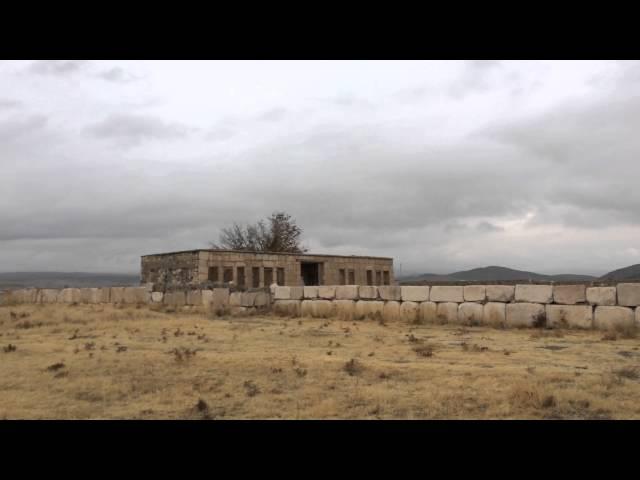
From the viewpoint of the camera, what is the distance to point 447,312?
53.1ft

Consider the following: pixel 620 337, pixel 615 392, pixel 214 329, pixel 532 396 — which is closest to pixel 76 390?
pixel 532 396

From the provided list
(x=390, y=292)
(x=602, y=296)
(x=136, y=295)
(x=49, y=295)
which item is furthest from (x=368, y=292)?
(x=49, y=295)

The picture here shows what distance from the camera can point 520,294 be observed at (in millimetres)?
14773

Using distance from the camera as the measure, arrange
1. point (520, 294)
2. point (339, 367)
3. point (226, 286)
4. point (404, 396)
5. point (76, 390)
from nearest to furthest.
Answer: point (404, 396) < point (76, 390) < point (339, 367) < point (520, 294) < point (226, 286)

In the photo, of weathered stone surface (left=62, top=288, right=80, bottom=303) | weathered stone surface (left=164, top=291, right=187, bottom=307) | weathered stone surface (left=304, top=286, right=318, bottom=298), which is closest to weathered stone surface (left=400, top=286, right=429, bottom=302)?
weathered stone surface (left=304, top=286, right=318, bottom=298)

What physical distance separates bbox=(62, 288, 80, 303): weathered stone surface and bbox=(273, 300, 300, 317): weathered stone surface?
1155 cm

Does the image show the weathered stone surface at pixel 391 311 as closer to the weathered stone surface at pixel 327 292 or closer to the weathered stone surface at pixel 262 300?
the weathered stone surface at pixel 327 292

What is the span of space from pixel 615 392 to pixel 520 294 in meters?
8.30

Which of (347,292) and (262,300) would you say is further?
(262,300)

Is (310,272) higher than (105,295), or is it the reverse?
(310,272)

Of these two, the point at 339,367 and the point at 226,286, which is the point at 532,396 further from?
the point at 226,286

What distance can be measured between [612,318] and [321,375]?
27.4 feet

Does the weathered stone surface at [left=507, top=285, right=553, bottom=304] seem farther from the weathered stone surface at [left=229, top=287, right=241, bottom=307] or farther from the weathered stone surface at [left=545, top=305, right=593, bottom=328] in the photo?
the weathered stone surface at [left=229, top=287, right=241, bottom=307]

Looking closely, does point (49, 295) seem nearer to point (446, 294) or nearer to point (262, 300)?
point (262, 300)
